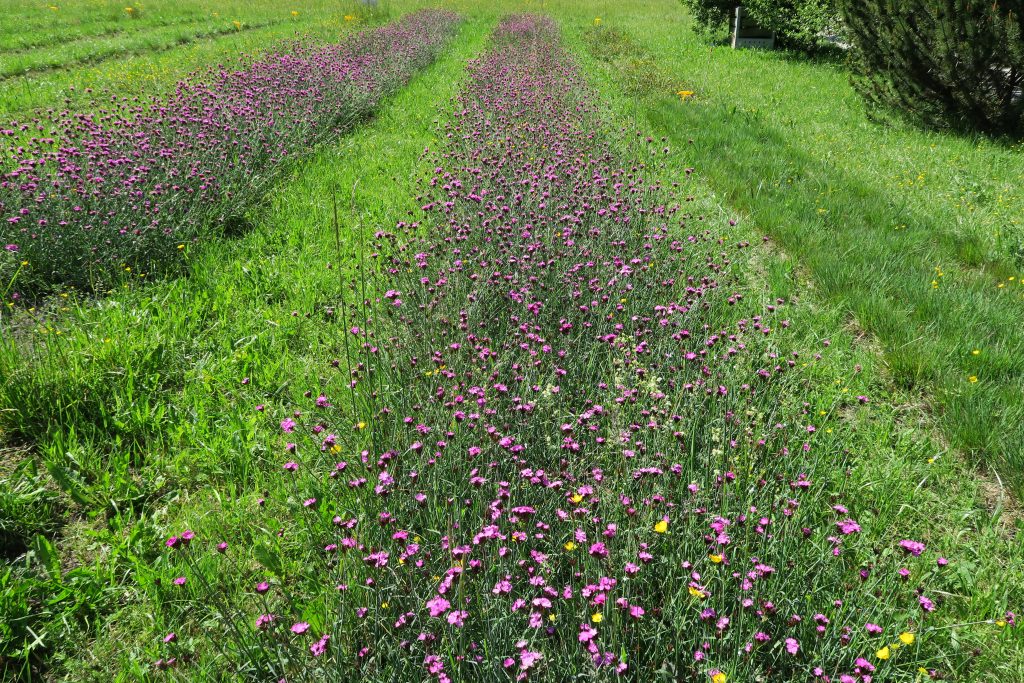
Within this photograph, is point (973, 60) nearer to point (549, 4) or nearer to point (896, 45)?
point (896, 45)

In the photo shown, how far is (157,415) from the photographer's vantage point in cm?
343

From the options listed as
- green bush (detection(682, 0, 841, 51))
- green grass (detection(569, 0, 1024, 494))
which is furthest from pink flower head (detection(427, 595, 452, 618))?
green bush (detection(682, 0, 841, 51))

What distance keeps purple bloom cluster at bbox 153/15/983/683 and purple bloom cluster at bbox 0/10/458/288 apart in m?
1.91

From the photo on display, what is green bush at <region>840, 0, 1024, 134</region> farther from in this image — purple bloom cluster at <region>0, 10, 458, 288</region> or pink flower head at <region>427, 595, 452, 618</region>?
pink flower head at <region>427, 595, 452, 618</region>

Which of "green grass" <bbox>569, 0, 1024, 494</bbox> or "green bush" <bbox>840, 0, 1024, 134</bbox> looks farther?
"green bush" <bbox>840, 0, 1024, 134</bbox>

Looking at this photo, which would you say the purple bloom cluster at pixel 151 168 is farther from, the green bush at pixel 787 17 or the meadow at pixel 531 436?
the green bush at pixel 787 17

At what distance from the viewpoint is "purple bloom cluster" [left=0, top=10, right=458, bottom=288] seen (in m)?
4.64

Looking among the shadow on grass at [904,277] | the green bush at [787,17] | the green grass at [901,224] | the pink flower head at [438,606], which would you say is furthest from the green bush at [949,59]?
the pink flower head at [438,606]

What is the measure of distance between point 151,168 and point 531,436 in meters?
4.74

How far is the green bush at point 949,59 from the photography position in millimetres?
8312

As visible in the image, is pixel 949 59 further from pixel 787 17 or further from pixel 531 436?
pixel 787 17

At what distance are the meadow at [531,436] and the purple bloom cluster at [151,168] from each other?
168mm

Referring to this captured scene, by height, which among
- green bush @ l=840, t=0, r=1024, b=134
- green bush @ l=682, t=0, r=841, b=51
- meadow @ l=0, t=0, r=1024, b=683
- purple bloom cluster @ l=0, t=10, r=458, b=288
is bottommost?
meadow @ l=0, t=0, r=1024, b=683

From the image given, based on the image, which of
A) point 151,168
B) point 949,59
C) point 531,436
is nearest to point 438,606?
point 531,436
